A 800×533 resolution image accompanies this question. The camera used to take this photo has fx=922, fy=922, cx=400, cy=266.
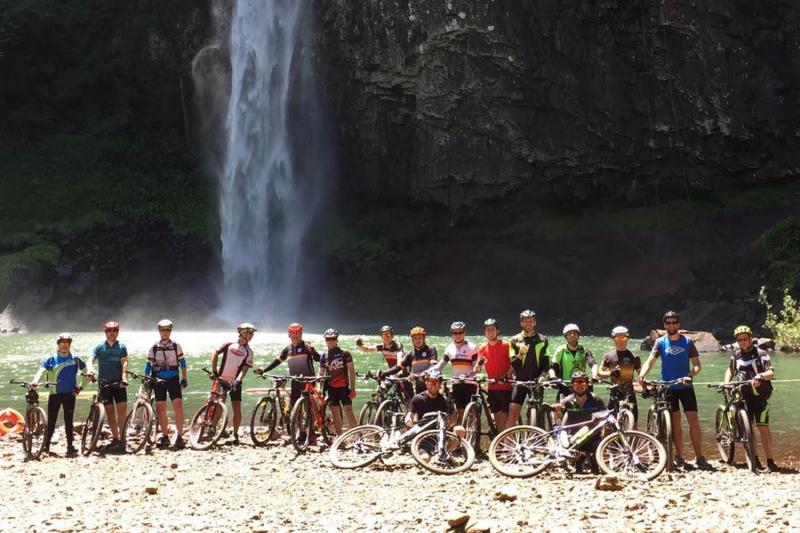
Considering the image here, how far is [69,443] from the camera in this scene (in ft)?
44.8

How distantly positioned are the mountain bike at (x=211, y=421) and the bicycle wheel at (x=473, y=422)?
152 inches

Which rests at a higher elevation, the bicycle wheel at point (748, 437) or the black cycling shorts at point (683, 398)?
the black cycling shorts at point (683, 398)

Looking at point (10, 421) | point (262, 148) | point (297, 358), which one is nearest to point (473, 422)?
point (297, 358)

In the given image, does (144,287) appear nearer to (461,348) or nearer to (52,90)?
(52,90)

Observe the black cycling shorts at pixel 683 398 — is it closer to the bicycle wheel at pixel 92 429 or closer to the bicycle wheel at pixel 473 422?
the bicycle wheel at pixel 473 422

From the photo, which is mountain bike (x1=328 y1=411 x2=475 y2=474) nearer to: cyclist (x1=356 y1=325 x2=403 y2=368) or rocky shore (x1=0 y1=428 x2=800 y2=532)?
rocky shore (x1=0 y1=428 x2=800 y2=532)

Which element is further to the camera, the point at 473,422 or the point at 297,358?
the point at 297,358

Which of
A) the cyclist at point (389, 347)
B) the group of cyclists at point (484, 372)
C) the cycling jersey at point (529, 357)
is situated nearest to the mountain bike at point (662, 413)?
the group of cyclists at point (484, 372)

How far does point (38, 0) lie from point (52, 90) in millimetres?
5896

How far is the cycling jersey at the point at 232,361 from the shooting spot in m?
14.3

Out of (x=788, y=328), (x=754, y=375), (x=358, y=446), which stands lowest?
(x=358, y=446)

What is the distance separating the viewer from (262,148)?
51438mm

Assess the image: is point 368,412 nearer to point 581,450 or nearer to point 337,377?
point 337,377

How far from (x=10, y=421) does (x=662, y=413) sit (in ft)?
39.8
